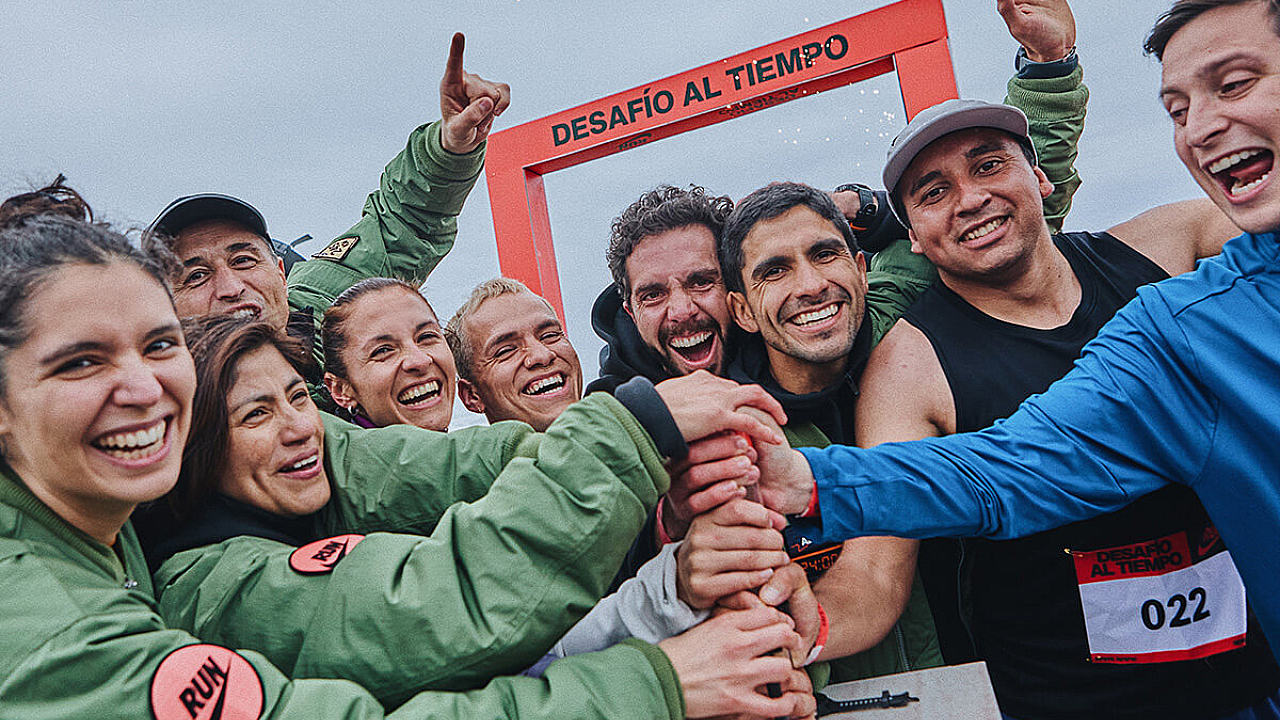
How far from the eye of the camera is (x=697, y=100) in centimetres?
503

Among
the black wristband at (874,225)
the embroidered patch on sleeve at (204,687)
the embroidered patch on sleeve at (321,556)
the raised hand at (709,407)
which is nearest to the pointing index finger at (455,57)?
the black wristband at (874,225)

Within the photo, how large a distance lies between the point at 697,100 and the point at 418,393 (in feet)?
10.3

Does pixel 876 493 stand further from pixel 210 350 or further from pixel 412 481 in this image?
pixel 210 350

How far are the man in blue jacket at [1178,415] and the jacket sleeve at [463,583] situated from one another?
54 cm

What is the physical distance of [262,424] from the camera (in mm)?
1658

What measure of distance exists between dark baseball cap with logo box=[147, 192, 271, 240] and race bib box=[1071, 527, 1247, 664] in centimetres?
275

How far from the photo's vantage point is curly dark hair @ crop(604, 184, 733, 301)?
269 centimetres

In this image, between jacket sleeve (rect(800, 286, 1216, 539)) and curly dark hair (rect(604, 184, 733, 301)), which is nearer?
jacket sleeve (rect(800, 286, 1216, 539))

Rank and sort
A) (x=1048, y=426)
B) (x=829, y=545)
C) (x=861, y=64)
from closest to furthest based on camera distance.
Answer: (x=1048, y=426) < (x=829, y=545) < (x=861, y=64)

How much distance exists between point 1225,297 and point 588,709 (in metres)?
1.47

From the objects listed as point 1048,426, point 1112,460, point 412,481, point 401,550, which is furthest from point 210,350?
point 1112,460

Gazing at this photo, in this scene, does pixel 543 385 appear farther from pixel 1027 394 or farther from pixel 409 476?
pixel 1027 394

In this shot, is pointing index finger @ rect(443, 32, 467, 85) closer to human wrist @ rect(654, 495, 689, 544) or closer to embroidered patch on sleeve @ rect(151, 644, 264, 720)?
human wrist @ rect(654, 495, 689, 544)

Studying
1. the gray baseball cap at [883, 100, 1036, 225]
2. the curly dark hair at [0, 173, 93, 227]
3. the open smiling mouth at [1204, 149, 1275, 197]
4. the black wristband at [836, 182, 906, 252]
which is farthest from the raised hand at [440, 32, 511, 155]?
the open smiling mouth at [1204, 149, 1275, 197]
